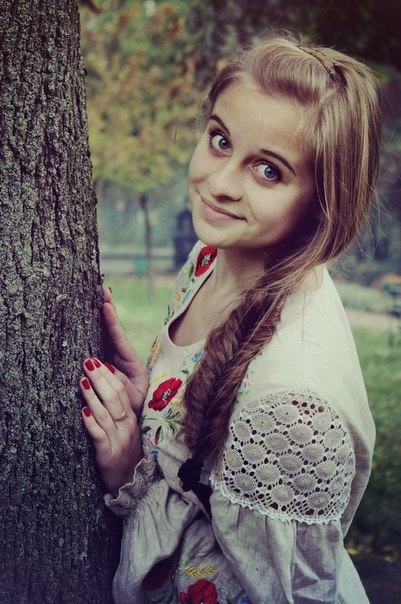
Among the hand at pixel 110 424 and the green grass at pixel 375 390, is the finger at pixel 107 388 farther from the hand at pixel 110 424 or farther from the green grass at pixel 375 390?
the green grass at pixel 375 390

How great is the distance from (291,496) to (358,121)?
906 millimetres

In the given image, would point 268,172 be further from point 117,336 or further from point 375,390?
point 375,390

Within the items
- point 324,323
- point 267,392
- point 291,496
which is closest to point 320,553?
point 291,496

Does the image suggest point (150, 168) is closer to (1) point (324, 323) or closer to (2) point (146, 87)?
(2) point (146, 87)

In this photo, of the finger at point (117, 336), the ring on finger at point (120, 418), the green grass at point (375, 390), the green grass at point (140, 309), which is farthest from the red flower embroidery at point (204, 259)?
the green grass at point (140, 309)

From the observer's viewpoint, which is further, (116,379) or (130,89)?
(130,89)

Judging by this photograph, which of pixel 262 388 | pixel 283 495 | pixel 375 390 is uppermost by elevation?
pixel 262 388

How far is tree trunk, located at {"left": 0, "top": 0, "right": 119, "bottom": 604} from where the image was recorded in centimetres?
160

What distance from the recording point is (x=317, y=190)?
1656 millimetres

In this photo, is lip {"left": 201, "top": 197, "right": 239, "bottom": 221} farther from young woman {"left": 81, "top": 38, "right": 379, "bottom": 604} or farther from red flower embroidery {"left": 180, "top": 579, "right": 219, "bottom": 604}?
red flower embroidery {"left": 180, "top": 579, "right": 219, "bottom": 604}

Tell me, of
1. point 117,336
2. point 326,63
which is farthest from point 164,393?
point 326,63

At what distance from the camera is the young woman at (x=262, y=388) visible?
1.56 m

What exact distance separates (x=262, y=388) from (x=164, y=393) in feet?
1.32

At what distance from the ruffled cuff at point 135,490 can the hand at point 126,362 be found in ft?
0.57
